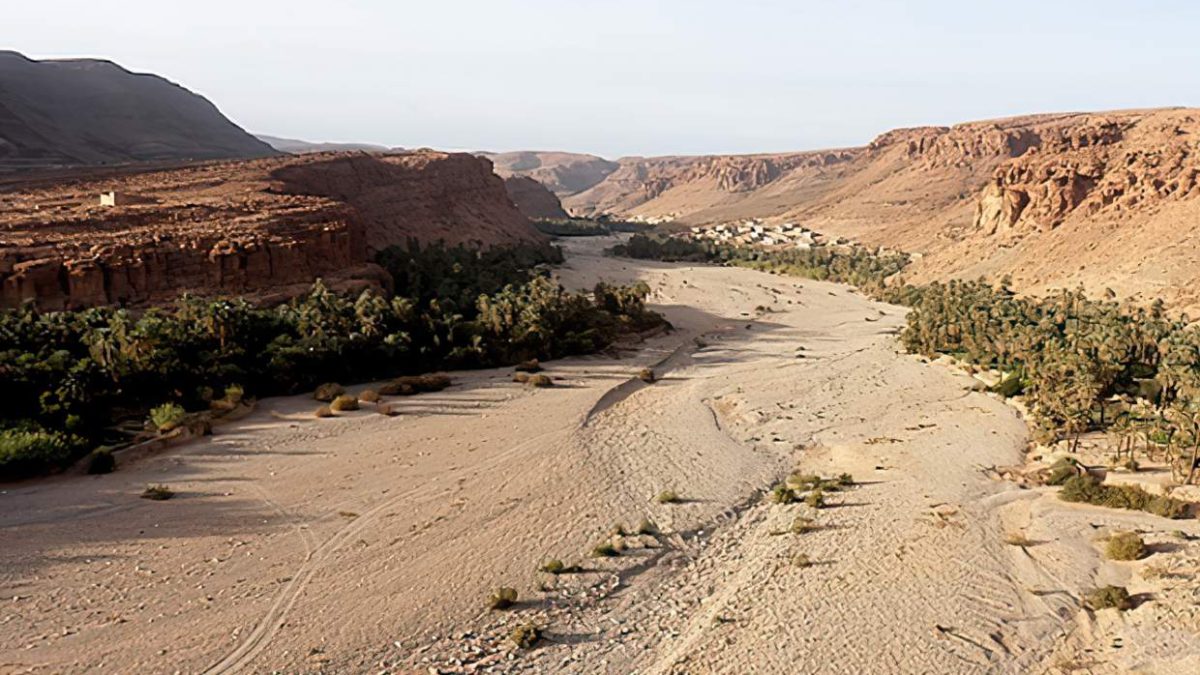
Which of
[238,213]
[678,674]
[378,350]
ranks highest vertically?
[238,213]

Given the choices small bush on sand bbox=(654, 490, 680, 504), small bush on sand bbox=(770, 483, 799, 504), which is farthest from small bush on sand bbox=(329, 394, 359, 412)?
small bush on sand bbox=(770, 483, 799, 504)

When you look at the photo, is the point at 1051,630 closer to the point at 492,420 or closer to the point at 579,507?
the point at 579,507

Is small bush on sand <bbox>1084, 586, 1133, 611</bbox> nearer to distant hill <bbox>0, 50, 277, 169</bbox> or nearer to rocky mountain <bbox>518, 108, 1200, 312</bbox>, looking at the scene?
rocky mountain <bbox>518, 108, 1200, 312</bbox>

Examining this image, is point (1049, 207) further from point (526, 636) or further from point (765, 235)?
point (526, 636)

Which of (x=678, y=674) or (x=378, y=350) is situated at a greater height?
(x=378, y=350)

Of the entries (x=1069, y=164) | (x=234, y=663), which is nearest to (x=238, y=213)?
(x=234, y=663)

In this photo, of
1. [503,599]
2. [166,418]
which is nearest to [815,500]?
[503,599]
